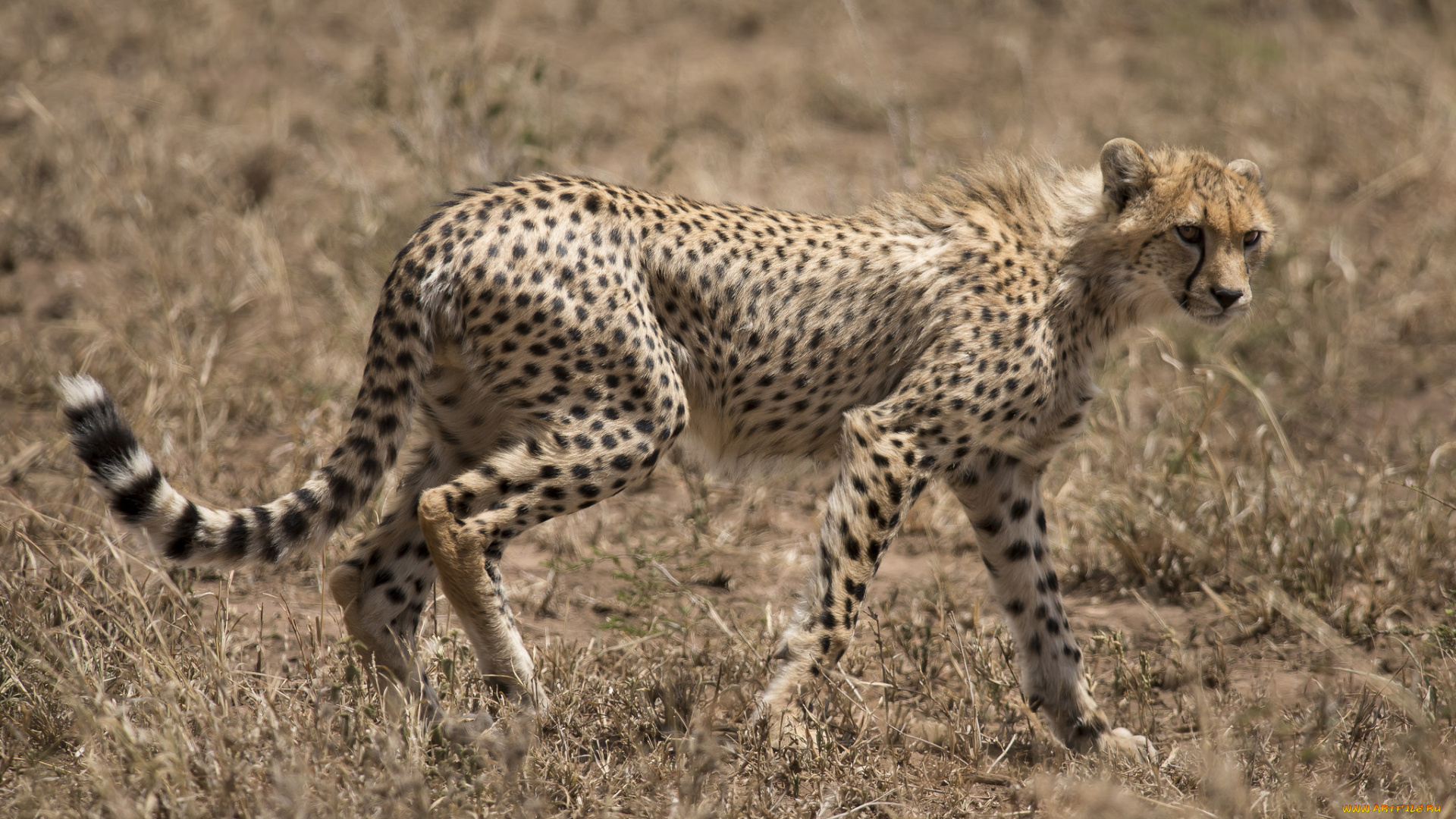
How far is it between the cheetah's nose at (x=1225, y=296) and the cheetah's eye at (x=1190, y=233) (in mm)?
155

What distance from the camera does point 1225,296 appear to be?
3.38 m

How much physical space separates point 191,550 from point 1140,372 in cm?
378

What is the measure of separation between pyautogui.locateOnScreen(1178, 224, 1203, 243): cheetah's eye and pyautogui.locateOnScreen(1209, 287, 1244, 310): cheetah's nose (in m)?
0.15

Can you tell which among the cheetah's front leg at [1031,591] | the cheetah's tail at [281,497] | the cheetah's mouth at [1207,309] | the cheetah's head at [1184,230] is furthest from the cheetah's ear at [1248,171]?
the cheetah's tail at [281,497]

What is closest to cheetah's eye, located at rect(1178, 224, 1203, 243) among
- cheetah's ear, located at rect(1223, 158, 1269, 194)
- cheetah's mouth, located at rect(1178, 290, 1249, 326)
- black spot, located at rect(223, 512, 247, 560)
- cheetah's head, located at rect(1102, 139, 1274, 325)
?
cheetah's head, located at rect(1102, 139, 1274, 325)

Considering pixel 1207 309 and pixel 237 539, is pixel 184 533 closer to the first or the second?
pixel 237 539

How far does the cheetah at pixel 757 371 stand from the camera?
305cm

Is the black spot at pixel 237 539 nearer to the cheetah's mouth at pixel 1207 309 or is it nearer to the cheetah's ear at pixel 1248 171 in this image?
the cheetah's mouth at pixel 1207 309

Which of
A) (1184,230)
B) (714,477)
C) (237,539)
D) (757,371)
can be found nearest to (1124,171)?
(1184,230)

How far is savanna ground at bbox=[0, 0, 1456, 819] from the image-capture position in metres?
2.88

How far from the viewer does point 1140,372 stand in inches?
208

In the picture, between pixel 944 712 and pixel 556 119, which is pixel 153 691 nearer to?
pixel 944 712

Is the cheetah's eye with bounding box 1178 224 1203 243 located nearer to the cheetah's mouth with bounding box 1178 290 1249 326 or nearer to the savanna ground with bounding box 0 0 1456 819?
the cheetah's mouth with bounding box 1178 290 1249 326

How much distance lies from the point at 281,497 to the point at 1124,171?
2344mm
